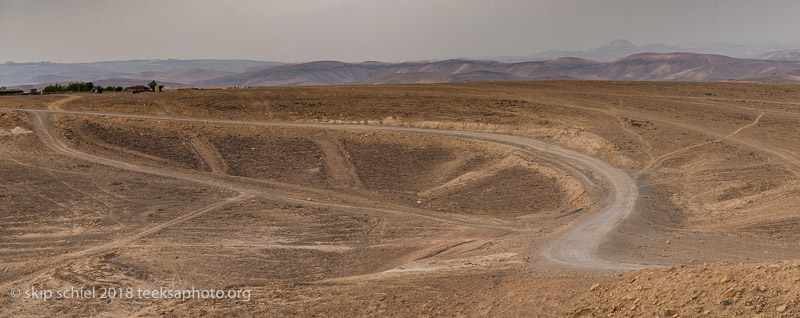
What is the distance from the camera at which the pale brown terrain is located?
11781mm

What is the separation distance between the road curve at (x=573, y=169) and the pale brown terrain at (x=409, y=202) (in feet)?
0.57

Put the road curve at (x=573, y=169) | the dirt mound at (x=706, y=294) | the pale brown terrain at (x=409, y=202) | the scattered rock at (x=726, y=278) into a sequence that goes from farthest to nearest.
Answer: the road curve at (x=573, y=169) < the pale brown terrain at (x=409, y=202) < the scattered rock at (x=726, y=278) < the dirt mound at (x=706, y=294)

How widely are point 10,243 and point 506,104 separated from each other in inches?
1375

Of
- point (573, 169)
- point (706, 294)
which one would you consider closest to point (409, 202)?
point (573, 169)

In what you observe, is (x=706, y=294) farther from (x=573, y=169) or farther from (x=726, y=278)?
(x=573, y=169)

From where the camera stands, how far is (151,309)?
40.6 feet

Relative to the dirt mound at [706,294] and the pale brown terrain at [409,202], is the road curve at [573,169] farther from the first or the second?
the dirt mound at [706,294]

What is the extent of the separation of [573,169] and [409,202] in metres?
9.95

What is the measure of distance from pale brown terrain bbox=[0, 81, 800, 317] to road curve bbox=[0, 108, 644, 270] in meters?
0.17

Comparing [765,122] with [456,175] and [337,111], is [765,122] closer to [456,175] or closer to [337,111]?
[456,175]

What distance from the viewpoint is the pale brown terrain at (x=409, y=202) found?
11781mm

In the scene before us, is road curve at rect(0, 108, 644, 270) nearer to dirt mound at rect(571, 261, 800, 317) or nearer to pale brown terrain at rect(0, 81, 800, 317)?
pale brown terrain at rect(0, 81, 800, 317)

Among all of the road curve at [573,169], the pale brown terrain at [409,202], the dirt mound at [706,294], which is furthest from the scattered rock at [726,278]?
the road curve at [573,169]

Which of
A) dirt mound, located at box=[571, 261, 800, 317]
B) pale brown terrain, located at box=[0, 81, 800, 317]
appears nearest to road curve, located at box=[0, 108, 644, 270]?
pale brown terrain, located at box=[0, 81, 800, 317]
